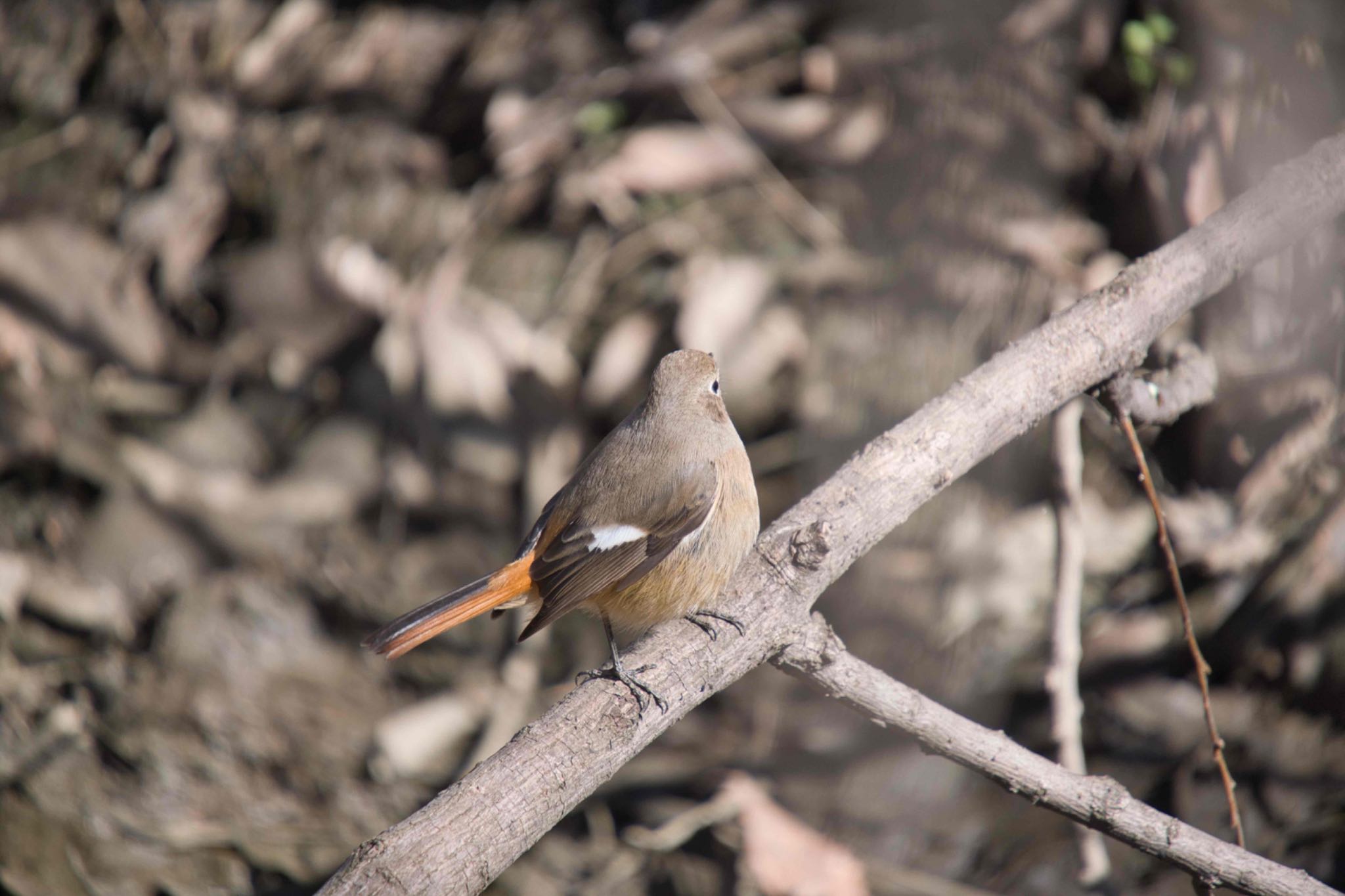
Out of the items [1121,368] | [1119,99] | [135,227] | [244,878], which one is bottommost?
[244,878]

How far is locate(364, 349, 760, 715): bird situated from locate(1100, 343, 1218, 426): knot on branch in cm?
94

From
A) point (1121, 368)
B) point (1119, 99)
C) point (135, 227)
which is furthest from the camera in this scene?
point (135, 227)

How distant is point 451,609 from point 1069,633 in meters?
1.52

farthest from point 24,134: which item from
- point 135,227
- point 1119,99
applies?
point 1119,99

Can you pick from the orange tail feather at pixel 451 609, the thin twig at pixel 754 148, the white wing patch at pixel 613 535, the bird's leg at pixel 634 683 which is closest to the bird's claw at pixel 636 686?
the bird's leg at pixel 634 683

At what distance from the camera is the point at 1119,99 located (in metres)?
4.07

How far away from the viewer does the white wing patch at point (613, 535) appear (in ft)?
9.34

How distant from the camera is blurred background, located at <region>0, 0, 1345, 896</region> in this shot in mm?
3271

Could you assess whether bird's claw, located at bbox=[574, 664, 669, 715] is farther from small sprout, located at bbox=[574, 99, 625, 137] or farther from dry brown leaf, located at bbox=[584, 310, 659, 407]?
small sprout, located at bbox=[574, 99, 625, 137]

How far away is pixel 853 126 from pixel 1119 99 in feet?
3.35

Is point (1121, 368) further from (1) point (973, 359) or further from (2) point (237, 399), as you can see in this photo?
(2) point (237, 399)

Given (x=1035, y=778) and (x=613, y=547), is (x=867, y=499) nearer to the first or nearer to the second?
(x=1035, y=778)

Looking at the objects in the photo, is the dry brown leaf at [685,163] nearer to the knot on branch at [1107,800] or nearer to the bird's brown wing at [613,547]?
the bird's brown wing at [613,547]

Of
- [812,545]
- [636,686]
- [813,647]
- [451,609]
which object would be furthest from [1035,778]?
[451,609]
